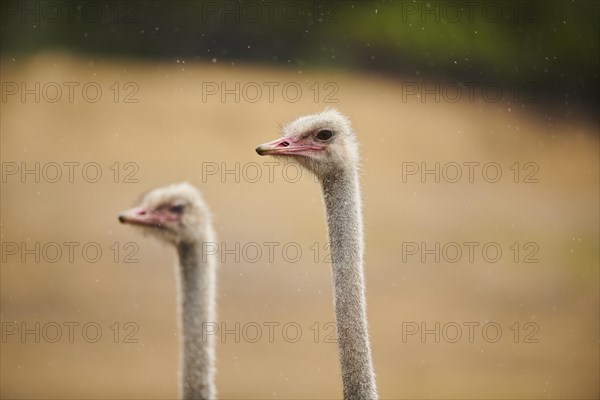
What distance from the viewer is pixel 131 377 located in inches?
139

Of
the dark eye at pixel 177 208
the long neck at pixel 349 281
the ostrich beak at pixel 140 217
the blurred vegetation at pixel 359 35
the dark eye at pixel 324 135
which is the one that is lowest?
the long neck at pixel 349 281

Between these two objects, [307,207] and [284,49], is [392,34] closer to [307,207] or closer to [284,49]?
[284,49]

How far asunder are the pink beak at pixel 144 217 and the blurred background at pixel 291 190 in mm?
1174

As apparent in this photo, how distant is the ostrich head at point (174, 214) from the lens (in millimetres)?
2209

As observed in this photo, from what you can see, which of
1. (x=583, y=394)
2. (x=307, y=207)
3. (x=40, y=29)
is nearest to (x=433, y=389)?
(x=583, y=394)

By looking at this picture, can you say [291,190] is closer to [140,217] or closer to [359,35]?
[359,35]

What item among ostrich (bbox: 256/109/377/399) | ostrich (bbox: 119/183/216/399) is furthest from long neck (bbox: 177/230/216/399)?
ostrich (bbox: 256/109/377/399)

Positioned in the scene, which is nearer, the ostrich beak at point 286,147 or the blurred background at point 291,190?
the ostrich beak at point 286,147

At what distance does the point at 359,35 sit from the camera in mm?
3646

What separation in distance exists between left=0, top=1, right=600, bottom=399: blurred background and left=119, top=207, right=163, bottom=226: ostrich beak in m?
1.19

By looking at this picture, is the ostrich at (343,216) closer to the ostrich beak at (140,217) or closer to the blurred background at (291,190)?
the ostrich beak at (140,217)

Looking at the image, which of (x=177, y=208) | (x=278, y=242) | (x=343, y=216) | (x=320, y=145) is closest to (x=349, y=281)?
(x=343, y=216)

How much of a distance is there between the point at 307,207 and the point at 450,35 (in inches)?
30.6

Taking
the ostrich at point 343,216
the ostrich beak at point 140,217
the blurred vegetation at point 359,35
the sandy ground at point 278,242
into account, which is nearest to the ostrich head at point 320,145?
the ostrich at point 343,216
